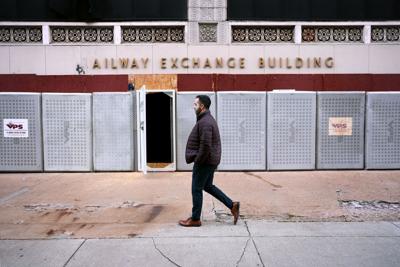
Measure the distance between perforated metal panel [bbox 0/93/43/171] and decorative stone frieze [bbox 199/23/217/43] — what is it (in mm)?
4424

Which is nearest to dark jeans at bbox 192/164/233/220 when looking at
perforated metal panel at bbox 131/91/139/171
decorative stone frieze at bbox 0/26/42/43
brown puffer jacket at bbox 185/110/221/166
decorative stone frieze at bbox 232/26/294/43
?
brown puffer jacket at bbox 185/110/221/166

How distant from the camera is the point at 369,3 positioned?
1118cm

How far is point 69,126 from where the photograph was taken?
34.0 feet

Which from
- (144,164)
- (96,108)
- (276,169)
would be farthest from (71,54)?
(276,169)

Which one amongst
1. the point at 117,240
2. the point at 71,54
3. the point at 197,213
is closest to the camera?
the point at 117,240

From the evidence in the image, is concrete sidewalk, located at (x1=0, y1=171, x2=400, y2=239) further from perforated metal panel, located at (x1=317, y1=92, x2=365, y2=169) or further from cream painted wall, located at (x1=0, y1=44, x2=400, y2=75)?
cream painted wall, located at (x1=0, y1=44, x2=400, y2=75)

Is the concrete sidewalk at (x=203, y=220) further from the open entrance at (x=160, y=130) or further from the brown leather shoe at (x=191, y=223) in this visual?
the open entrance at (x=160, y=130)

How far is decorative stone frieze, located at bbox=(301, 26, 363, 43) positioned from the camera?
11.3 m

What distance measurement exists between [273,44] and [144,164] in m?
4.65

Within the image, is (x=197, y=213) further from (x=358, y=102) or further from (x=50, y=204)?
(x=358, y=102)

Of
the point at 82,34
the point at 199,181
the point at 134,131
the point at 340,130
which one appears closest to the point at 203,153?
the point at 199,181

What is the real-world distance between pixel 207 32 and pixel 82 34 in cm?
330

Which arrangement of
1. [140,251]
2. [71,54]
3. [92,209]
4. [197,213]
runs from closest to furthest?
[140,251] < [197,213] < [92,209] < [71,54]

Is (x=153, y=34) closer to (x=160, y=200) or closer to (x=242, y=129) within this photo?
(x=242, y=129)
